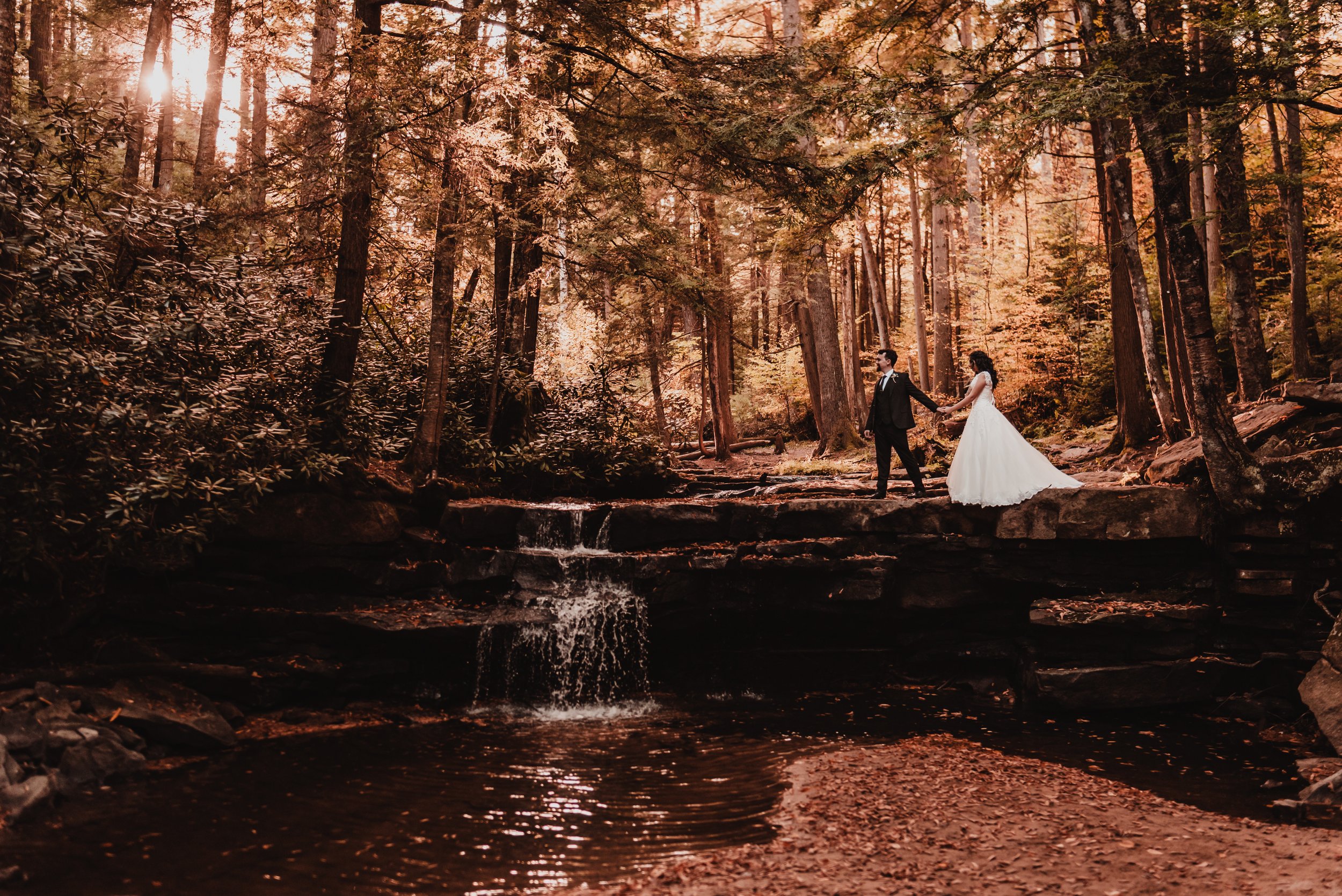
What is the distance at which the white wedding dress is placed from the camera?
9.49 m

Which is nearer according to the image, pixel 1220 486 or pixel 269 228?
pixel 1220 486

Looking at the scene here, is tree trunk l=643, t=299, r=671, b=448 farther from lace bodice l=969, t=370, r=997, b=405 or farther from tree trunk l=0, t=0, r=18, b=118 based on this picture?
tree trunk l=0, t=0, r=18, b=118

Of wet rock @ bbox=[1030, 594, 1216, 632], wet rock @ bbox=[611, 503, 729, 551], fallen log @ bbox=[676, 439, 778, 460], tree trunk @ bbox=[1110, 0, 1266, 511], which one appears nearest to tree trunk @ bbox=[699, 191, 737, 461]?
fallen log @ bbox=[676, 439, 778, 460]

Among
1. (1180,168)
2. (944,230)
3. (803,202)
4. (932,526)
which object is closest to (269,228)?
(803,202)

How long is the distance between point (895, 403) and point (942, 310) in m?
11.3

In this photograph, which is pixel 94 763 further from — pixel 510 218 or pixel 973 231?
pixel 973 231

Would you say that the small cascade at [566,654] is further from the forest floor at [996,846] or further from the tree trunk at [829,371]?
the tree trunk at [829,371]

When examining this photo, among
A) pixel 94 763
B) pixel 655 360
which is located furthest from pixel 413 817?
pixel 655 360

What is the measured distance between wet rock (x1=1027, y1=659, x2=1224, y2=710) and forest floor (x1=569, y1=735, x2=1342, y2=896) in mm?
2154

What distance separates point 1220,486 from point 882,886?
6996 mm

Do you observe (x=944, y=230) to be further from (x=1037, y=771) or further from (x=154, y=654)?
(x=154, y=654)

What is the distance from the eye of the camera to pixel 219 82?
14.2 metres

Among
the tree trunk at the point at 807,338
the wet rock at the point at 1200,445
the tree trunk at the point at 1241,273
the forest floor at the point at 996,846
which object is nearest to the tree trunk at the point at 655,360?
the tree trunk at the point at 807,338

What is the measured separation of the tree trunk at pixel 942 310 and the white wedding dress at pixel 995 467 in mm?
11001
